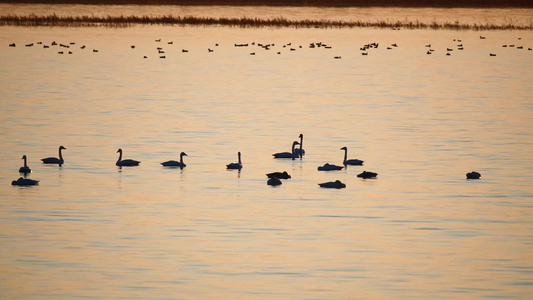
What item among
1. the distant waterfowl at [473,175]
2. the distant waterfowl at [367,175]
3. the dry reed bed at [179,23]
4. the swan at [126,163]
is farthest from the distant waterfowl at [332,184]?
the dry reed bed at [179,23]

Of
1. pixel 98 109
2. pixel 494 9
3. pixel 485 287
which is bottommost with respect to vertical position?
pixel 485 287

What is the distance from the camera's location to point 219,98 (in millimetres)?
47531

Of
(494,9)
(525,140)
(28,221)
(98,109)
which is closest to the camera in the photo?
(28,221)

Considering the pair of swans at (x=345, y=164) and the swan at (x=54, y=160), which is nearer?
the pair of swans at (x=345, y=164)

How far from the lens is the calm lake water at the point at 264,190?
16547 millimetres

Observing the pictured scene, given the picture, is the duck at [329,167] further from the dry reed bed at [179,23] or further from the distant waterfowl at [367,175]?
the dry reed bed at [179,23]

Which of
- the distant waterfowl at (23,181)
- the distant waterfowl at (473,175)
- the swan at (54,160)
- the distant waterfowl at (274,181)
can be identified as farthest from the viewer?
the swan at (54,160)

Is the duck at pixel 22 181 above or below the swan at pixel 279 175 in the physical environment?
below

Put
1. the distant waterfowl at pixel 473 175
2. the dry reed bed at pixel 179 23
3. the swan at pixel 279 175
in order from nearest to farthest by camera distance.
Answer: the swan at pixel 279 175 < the distant waterfowl at pixel 473 175 < the dry reed bed at pixel 179 23

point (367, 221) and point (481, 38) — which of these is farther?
point (481, 38)

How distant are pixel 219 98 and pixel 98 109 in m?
7.69

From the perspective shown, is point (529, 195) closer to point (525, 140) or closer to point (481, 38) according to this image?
point (525, 140)

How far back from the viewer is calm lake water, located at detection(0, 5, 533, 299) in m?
16.5

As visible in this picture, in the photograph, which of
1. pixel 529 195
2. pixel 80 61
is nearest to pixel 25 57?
pixel 80 61
